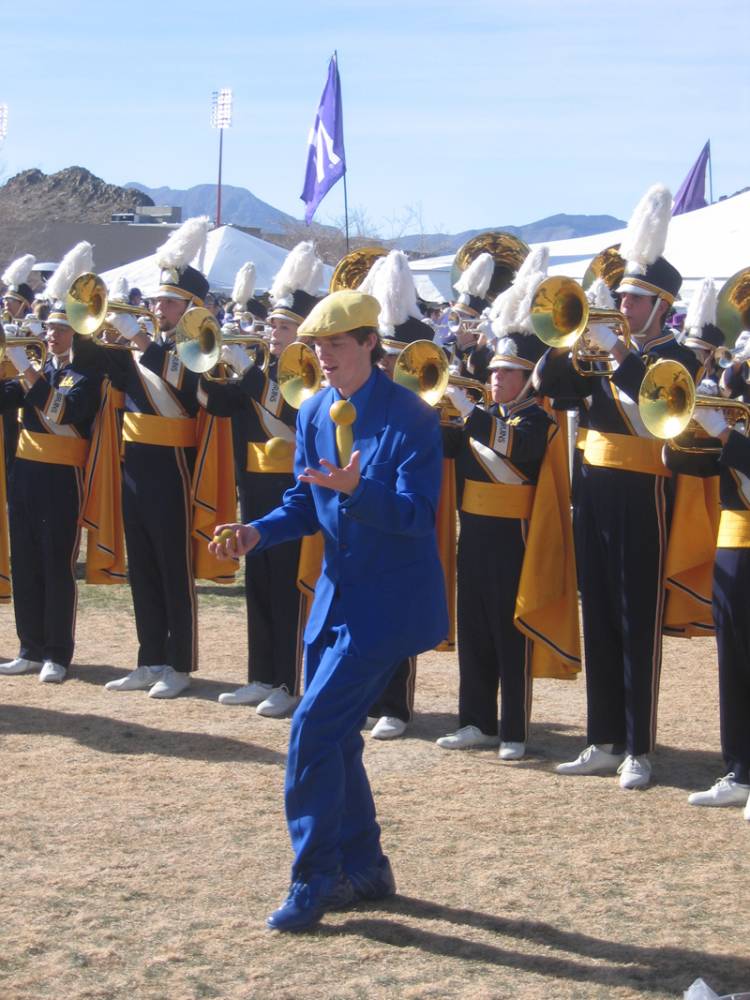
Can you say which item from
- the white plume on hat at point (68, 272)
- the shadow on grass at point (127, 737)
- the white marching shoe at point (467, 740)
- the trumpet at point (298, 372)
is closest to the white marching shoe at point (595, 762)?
the white marching shoe at point (467, 740)

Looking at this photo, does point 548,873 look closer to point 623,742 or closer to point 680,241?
point 623,742

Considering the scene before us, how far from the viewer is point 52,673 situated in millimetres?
7938

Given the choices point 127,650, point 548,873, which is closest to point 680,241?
point 127,650

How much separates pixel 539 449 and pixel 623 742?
1306mm

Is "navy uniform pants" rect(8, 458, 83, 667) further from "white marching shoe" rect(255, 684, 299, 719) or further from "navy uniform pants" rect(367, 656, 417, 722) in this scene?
"navy uniform pants" rect(367, 656, 417, 722)

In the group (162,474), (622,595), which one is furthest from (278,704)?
(622,595)

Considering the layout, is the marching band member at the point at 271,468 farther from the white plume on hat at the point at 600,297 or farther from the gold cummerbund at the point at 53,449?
the white plume on hat at the point at 600,297

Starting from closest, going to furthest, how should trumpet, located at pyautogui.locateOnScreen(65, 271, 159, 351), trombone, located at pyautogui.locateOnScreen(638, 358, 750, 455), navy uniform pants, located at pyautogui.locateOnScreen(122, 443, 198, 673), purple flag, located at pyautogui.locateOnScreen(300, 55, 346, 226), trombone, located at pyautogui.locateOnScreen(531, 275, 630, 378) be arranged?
1. trombone, located at pyautogui.locateOnScreen(638, 358, 750, 455)
2. trombone, located at pyautogui.locateOnScreen(531, 275, 630, 378)
3. trumpet, located at pyautogui.locateOnScreen(65, 271, 159, 351)
4. navy uniform pants, located at pyautogui.locateOnScreen(122, 443, 198, 673)
5. purple flag, located at pyautogui.locateOnScreen(300, 55, 346, 226)

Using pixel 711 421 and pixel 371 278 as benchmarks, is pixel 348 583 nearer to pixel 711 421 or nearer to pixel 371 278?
pixel 711 421

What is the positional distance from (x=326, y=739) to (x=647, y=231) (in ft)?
9.21

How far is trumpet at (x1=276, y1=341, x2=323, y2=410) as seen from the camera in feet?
23.2

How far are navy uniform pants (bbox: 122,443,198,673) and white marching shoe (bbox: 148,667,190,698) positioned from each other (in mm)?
39

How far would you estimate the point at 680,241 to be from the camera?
16.6 metres

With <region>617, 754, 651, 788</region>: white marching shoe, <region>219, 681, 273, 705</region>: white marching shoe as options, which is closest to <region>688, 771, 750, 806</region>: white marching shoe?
<region>617, 754, 651, 788</region>: white marching shoe
